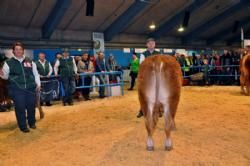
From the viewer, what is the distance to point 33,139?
4.52m

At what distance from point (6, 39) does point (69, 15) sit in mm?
3295

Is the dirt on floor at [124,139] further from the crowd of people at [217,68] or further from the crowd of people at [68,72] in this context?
the crowd of people at [217,68]

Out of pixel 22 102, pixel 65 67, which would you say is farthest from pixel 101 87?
pixel 22 102

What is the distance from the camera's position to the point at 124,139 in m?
4.17

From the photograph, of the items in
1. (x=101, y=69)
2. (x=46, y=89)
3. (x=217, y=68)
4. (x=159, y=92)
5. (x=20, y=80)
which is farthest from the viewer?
(x=217, y=68)

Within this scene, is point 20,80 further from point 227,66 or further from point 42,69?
point 227,66

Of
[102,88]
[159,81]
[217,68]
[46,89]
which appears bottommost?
[102,88]

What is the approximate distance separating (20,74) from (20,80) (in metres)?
0.10

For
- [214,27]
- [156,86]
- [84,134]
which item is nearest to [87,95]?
[84,134]

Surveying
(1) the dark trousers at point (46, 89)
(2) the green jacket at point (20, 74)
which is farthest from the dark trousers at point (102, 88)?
(2) the green jacket at point (20, 74)

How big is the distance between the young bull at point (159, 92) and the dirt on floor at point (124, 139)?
395mm

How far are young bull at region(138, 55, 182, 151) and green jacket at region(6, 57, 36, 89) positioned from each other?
226 centimetres

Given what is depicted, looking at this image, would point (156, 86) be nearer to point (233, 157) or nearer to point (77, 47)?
point (233, 157)

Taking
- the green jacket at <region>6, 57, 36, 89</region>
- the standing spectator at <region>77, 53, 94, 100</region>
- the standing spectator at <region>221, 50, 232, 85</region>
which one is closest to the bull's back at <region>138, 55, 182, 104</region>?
Result: the green jacket at <region>6, 57, 36, 89</region>
